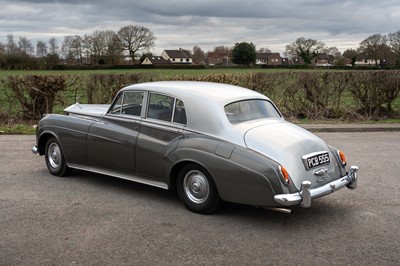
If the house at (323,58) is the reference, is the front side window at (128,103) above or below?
below

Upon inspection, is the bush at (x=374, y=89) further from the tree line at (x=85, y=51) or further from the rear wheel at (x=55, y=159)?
the tree line at (x=85, y=51)

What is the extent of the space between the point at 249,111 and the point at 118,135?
181 cm

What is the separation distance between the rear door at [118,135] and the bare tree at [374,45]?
73.7 meters

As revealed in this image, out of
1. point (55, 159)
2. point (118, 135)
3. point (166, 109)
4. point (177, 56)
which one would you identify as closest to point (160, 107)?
point (166, 109)

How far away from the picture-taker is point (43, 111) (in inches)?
525

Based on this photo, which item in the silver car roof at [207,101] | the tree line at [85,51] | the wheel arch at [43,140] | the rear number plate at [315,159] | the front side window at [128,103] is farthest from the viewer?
the tree line at [85,51]

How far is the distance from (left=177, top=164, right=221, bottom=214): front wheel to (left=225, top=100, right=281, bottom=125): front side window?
0.75 metres

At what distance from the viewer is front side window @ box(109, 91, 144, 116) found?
610 centimetres

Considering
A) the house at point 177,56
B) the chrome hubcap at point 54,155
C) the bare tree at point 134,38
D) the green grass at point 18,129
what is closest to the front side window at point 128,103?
the chrome hubcap at point 54,155

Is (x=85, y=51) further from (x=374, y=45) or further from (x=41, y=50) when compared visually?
(x=374, y=45)

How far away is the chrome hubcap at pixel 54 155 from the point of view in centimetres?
691

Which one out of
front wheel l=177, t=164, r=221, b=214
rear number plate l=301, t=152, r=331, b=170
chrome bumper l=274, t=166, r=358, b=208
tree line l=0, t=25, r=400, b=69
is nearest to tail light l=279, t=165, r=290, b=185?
chrome bumper l=274, t=166, r=358, b=208

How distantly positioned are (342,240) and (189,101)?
8.02 ft

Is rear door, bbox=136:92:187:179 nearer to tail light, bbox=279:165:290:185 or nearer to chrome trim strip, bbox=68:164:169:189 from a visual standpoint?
chrome trim strip, bbox=68:164:169:189
